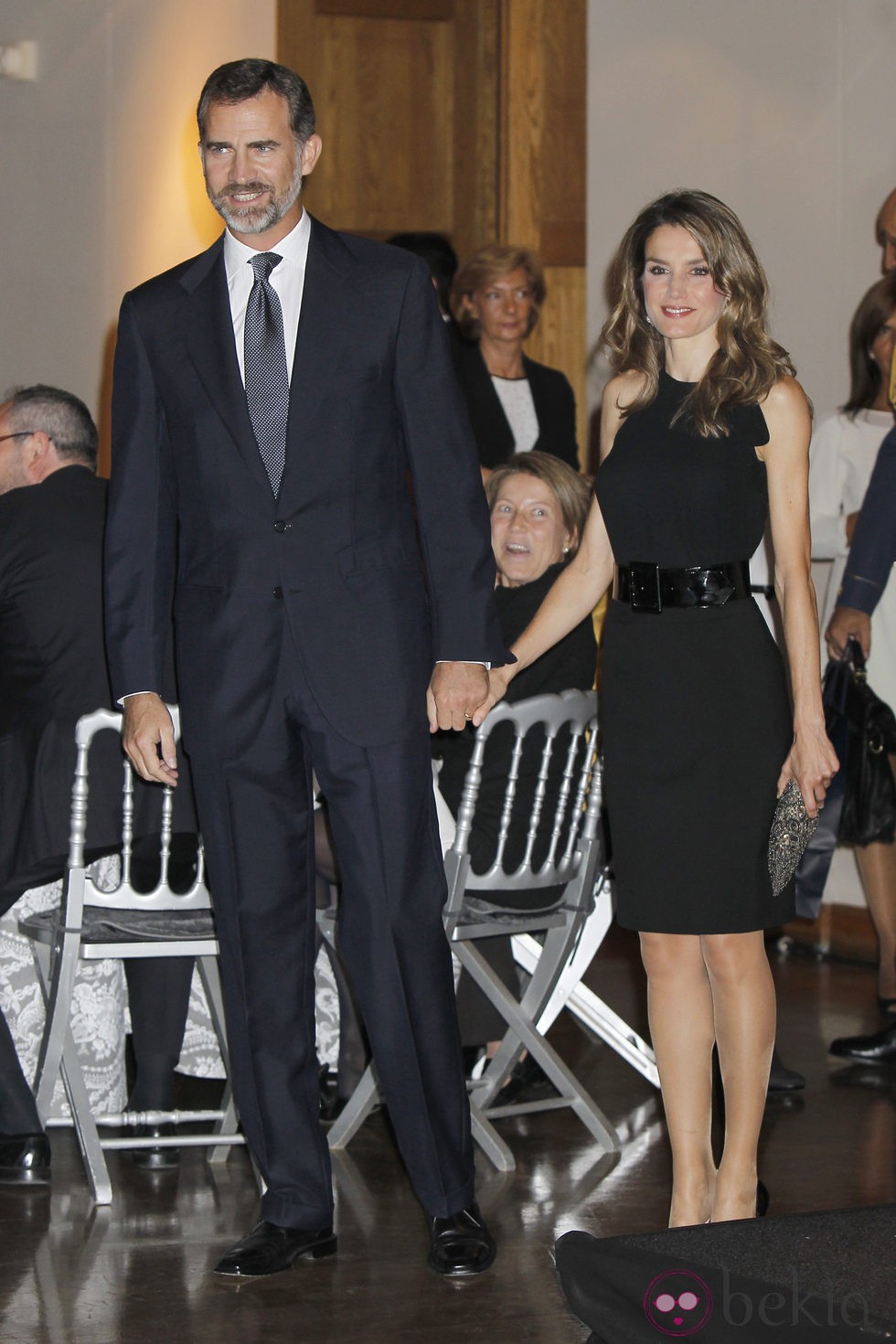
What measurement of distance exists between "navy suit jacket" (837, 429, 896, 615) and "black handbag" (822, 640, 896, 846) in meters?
0.12

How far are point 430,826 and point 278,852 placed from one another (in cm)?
24

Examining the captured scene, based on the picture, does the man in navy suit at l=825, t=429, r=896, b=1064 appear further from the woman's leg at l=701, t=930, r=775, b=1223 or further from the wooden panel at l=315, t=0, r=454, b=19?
the wooden panel at l=315, t=0, r=454, b=19

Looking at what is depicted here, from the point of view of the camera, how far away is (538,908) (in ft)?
11.4

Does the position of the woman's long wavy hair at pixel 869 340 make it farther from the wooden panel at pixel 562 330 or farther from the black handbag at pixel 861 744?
the wooden panel at pixel 562 330

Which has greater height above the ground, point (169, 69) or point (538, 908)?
point (169, 69)

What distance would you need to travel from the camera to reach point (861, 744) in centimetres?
425

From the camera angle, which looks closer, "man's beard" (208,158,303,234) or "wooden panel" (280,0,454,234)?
"man's beard" (208,158,303,234)

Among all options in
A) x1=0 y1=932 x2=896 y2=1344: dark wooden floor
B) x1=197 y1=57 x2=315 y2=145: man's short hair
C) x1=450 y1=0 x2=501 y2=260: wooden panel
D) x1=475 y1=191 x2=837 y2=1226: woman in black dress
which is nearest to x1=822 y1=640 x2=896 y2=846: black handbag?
x1=0 y1=932 x2=896 y2=1344: dark wooden floor

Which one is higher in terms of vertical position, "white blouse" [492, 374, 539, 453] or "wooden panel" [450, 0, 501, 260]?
"wooden panel" [450, 0, 501, 260]

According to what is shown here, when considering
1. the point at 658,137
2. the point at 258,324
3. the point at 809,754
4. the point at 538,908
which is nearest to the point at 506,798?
the point at 538,908

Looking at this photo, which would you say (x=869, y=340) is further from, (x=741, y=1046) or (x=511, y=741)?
(x=741, y=1046)

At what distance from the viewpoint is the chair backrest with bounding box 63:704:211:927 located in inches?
116

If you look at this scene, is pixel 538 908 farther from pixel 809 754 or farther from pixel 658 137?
pixel 658 137

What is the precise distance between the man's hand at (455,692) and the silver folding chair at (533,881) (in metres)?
0.54
